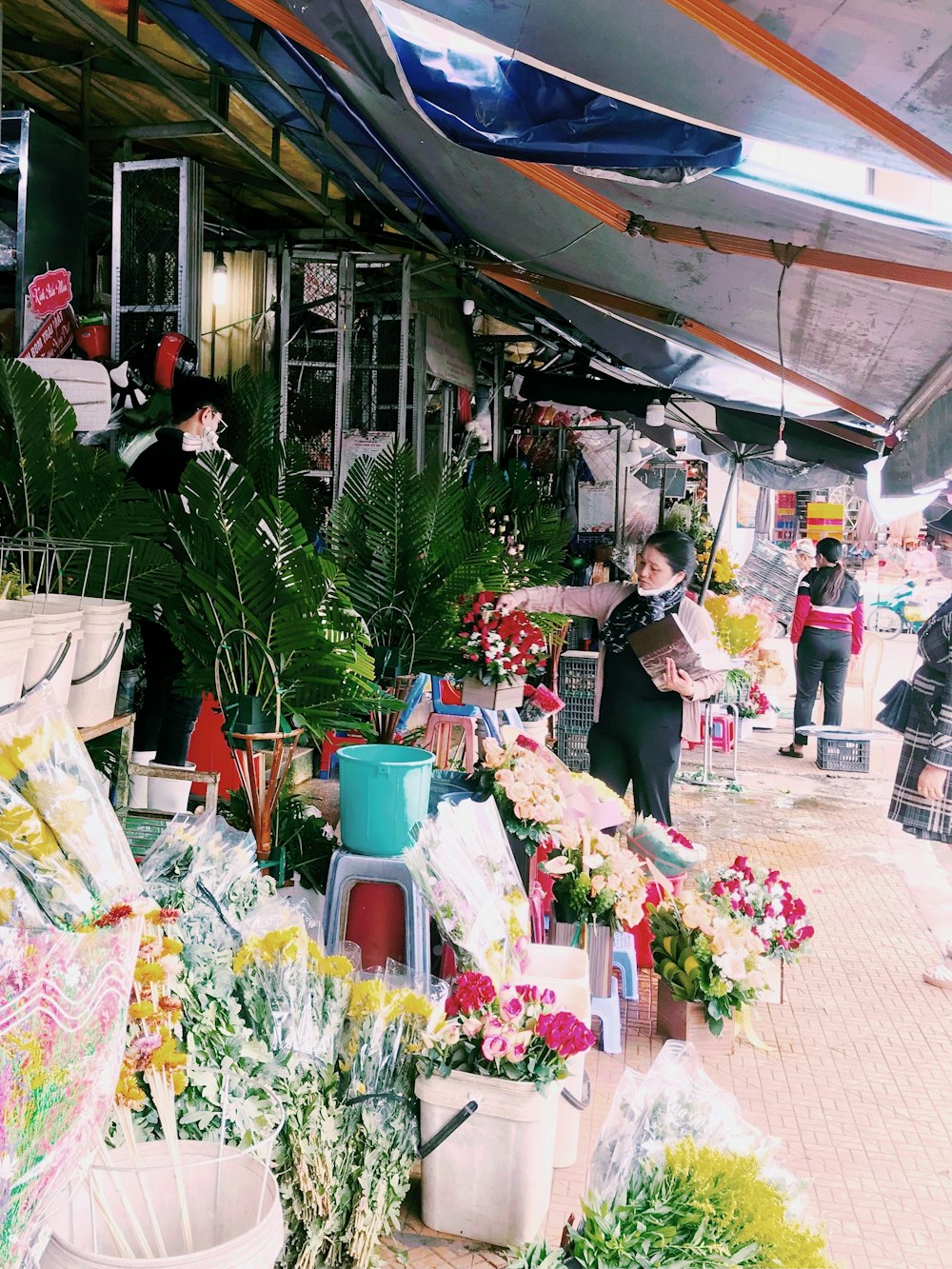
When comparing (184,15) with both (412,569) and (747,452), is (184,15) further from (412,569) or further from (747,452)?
(747,452)

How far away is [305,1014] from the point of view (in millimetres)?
1829

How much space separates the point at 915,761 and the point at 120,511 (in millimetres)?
2864

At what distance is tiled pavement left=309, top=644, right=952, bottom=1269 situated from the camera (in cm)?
215

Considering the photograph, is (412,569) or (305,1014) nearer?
(305,1014)

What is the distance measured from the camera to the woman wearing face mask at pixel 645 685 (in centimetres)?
382

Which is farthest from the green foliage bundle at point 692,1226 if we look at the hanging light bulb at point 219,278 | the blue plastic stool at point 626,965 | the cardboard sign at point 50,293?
the hanging light bulb at point 219,278

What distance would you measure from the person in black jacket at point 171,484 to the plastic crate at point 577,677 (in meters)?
3.18

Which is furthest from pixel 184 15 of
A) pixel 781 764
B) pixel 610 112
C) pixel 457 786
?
pixel 781 764

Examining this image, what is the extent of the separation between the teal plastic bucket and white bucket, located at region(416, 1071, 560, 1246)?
0.71m

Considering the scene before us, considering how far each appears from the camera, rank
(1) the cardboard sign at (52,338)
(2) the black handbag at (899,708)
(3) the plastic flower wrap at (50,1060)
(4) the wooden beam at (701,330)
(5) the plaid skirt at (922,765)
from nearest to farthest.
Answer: (3) the plastic flower wrap at (50,1060), (5) the plaid skirt at (922,765), (2) the black handbag at (899,708), (4) the wooden beam at (701,330), (1) the cardboard sign at (52,338)

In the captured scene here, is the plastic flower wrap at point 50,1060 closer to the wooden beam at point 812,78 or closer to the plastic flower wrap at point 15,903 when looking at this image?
the plastic flower wrap at point 15,903

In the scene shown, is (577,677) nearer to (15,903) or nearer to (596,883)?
(596,883)

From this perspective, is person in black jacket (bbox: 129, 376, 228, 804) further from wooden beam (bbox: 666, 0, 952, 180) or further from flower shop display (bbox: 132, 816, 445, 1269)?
wooden beam (bbox: 666, 0, 952, 180)

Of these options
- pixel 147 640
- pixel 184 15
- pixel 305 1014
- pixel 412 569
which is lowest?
pixel 305 1014
